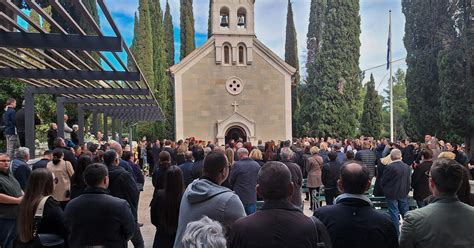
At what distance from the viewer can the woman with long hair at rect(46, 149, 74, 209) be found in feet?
21.5

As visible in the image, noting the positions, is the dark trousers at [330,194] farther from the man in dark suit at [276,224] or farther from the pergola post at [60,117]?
the pergola post at [60,117]

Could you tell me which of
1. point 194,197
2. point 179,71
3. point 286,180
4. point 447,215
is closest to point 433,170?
point 447,215

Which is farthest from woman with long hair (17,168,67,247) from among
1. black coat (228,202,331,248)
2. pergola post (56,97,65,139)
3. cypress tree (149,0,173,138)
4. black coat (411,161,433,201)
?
cypress tree (149,0,173,138)

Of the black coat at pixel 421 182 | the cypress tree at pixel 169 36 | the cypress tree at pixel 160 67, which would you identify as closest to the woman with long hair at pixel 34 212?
the black coat at pixel 421 182

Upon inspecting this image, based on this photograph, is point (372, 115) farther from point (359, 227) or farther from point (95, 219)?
point (95, 219)

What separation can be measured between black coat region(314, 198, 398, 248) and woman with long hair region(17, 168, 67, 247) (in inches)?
102

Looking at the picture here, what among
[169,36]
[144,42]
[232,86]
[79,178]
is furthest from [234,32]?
[79,178]

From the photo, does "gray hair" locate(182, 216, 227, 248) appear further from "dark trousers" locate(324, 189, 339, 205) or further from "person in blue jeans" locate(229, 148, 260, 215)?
"dark trousers" locate(324, 189, 339, 205)

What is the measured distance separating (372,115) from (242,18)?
52.5 ft

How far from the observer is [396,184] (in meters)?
7.46

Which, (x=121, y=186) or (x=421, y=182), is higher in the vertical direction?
(x=121, y=186)

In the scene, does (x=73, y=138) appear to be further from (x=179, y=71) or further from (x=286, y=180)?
(x=179, y=71)

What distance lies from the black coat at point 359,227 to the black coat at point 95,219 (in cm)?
191

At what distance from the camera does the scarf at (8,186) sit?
16.3 feet
